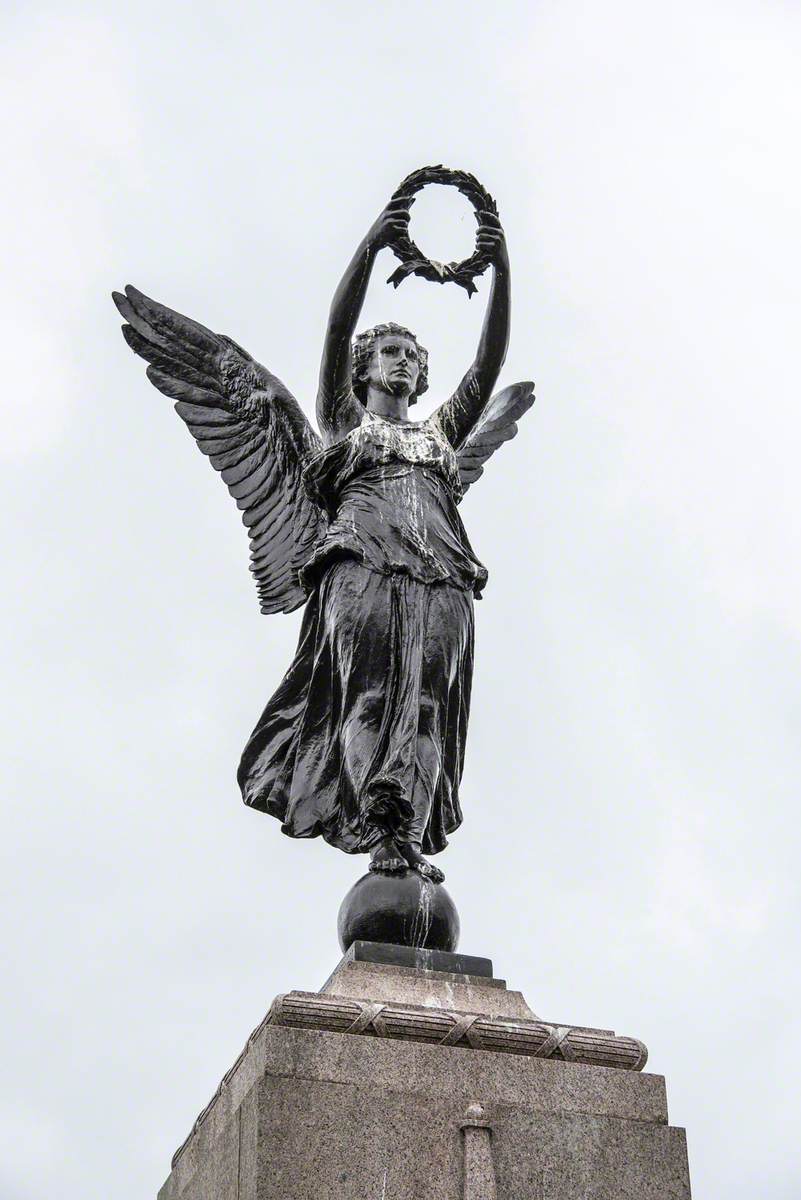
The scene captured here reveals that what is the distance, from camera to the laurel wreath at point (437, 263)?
404 inches

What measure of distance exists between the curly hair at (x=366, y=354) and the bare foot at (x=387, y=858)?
9.05 feet

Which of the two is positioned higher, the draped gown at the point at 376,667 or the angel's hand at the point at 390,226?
the angel's hand at the point at 390,226

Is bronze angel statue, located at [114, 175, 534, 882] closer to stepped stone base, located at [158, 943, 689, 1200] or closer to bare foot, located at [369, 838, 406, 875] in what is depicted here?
bare foot, located at [369, 838, 406, 875]

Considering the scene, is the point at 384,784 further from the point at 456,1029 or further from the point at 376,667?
the point at 456,1029

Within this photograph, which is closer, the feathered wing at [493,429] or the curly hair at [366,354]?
the curly hair at [366,354]

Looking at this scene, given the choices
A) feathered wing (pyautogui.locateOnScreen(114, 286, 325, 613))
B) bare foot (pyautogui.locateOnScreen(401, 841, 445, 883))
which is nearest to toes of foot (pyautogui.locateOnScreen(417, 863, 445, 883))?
bare foot (pyautogui.locateOnScreen(401, 841, 445, 883))

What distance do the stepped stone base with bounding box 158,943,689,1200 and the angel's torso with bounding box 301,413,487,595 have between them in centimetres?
231

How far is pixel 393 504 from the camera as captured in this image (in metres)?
9.84

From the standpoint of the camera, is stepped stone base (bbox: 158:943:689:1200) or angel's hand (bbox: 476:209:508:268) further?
angel's hand (bbox: 476:209:508:268)

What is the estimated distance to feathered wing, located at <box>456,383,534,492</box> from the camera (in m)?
11.6

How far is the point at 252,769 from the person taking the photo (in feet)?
32.4

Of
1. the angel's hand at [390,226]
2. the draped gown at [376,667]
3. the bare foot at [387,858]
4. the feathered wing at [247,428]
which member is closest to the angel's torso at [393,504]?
the draped gown at [376,667]

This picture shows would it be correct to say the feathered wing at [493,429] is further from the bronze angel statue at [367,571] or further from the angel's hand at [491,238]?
the angel's hand at [491,238]

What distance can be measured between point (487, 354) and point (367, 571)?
1.76 meters
